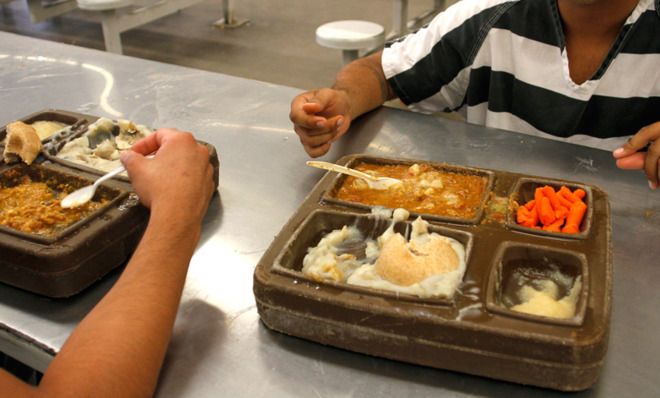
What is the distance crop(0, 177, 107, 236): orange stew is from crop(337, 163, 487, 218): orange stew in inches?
19.4

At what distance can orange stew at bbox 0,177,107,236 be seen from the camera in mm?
1073

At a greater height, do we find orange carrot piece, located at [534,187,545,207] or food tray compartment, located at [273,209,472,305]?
orange carrot piece, located at [534,187,545,207]

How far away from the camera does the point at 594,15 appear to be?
1.45m

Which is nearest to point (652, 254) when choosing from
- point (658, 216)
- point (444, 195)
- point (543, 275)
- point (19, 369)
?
point (658, 216)

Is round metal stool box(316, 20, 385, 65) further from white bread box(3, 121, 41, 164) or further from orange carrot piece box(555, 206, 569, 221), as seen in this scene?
orange carrot piece box(555, 206, 569, 221)

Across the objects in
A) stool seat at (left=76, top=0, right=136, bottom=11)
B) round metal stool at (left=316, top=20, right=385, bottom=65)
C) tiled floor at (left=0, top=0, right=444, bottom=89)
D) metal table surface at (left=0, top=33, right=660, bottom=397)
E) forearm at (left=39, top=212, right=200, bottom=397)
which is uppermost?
forearm at (left=39, top=212, right=200, bottom=397)

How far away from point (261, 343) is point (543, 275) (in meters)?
0.47

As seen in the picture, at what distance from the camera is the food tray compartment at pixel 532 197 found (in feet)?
3.29

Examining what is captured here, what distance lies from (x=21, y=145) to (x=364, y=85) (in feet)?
2.87

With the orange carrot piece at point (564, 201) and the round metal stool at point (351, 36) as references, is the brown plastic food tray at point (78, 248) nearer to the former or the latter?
the orange carrot piece at point (564, 201)

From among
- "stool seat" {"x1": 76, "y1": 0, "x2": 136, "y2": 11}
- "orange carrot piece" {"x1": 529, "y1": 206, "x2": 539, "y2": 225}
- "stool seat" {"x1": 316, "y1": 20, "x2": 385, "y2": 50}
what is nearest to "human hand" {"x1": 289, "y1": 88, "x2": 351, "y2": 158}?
"orange carrot piece" {"x1": 529, "y1": 206, "x2": 539, "y2": 225}

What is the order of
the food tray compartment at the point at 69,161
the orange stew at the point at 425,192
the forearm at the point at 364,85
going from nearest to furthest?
the orange stew at the point at 425,192 < the food tray compartment at the point at 69,161 < the forearm at the point at 364,85

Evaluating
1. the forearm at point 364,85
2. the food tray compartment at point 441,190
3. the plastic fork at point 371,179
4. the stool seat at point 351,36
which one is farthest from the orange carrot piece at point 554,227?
the stool seat at point 351,36

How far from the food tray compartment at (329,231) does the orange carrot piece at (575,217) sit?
0.18 m
